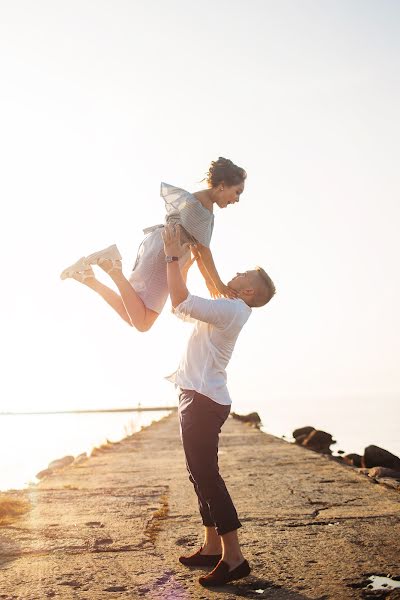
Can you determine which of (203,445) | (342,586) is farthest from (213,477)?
(342,586)

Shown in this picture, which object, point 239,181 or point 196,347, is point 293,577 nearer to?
point 196,347

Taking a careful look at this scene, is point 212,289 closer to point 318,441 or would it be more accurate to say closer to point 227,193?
point 227,193

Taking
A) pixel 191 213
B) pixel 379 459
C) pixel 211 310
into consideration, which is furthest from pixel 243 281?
pixel 379 459

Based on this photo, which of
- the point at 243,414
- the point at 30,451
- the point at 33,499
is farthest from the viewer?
the point at 243,414

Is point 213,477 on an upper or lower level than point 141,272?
lower

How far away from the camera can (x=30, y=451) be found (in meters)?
18.7

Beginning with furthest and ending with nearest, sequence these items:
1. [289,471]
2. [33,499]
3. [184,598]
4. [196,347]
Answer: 1. [289,471]
2. [33,499]
3. [196,347]
4. [184,598]

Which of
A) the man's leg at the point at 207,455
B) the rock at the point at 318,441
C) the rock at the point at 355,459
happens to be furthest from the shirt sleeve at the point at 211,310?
the rock at the point at 318,441

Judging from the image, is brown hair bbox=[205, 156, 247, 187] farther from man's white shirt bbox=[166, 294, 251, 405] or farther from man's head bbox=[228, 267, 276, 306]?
man's white shirt bbox=[166, 294, 251, 405]

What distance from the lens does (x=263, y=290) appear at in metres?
3.67

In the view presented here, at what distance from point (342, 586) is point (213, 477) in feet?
2.60

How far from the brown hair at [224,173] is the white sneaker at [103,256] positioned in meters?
0.71

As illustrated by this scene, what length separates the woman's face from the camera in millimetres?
4086

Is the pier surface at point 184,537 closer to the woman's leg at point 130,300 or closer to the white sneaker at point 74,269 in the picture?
the woman's leg at point 130,300
